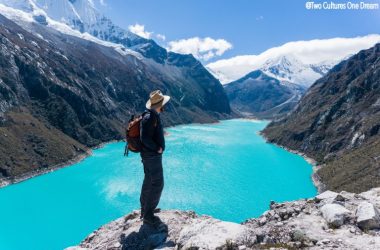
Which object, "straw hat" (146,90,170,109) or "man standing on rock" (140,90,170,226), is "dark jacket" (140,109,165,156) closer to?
"man standing on rock" (140,90,170,226)

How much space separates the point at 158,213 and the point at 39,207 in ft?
294

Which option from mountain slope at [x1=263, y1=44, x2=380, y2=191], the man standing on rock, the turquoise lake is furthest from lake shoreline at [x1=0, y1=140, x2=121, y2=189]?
the man standing on rock

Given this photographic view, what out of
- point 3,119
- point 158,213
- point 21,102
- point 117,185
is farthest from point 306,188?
point 21,102

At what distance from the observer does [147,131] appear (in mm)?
14688

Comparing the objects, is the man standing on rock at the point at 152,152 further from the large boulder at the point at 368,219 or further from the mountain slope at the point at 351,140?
the mountain slope at the point at 351,140

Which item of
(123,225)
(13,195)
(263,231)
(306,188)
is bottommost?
(13,195)

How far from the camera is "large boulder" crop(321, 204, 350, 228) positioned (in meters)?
14.0

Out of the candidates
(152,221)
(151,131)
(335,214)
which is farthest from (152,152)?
(335,214)

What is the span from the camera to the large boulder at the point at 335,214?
13977 mm

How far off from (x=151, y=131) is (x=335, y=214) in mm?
7471

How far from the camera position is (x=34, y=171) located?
13600 cm

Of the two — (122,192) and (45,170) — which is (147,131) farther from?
(45,170)

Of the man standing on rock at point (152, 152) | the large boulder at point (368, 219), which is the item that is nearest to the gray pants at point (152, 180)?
the man standing on rock at point (152, 152)

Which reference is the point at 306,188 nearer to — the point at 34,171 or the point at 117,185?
the point at 117,185
